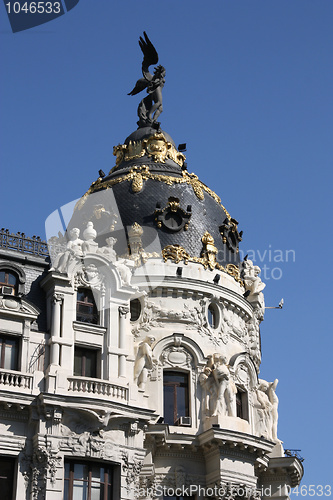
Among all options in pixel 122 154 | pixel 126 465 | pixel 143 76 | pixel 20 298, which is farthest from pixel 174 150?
pixel 126 465

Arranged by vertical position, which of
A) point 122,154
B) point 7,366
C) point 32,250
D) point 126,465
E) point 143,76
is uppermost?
point 143,76

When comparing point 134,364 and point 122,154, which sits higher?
point 122,154

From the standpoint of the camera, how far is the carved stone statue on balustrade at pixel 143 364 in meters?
44.3

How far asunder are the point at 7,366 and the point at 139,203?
1364 centimetres

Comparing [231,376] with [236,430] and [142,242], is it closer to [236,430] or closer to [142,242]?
[236,430]

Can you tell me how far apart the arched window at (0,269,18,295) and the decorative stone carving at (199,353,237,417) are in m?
10.3

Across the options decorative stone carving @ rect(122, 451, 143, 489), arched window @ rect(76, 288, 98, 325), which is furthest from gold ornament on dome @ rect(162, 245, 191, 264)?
decorative stone carving @ rect(122, 451, 143, 489)

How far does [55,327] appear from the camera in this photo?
41.8 meters

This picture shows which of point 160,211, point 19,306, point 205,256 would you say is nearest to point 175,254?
point 205,256

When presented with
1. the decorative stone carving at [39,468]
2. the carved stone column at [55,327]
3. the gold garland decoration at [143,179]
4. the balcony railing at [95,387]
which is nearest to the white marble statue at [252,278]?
the gold garland decoration at [143,179]

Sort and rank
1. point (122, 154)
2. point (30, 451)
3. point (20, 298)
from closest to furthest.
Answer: point (30, 451)
point (20, 298)
point (122, 154)

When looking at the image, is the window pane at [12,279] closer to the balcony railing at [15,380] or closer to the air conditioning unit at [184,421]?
the balcony railing at [15,380]

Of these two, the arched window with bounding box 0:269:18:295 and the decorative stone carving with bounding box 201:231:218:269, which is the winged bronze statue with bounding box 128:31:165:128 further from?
the arched window with bounding box 0:269:18:295

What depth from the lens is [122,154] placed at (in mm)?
54688
